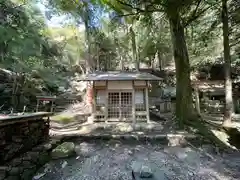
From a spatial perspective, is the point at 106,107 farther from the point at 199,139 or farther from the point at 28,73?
the point at 28,73

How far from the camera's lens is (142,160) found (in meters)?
3.71

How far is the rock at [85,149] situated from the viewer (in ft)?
13.5

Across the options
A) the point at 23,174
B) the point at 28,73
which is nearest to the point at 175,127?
the point at 23,174

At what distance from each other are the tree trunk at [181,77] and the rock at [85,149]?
371 cm

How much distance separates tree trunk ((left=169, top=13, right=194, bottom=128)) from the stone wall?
Answer: 5.32 metres

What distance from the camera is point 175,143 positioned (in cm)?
474

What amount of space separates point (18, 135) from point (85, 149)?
194 cm

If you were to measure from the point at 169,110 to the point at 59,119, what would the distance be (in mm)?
8528

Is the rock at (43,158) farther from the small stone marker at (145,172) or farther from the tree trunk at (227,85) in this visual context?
the tree trunk at (227,85)

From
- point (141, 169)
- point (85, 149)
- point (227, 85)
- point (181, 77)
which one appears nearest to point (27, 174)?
point (85, 149)

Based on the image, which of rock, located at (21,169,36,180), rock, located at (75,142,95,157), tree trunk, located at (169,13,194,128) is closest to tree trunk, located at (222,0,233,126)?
tree trunk, located at (169,13,194,128)

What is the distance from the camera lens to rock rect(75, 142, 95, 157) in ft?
13.5

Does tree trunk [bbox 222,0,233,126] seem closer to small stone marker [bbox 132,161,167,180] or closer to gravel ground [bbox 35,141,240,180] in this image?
gravel ground [bbox 35,141,240,180]

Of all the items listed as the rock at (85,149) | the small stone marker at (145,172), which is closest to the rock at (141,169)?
the small stone marker at (145,172)
